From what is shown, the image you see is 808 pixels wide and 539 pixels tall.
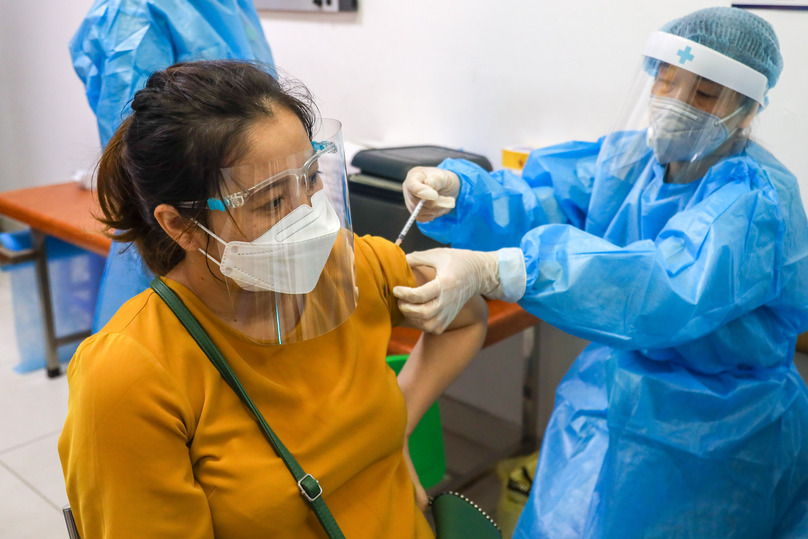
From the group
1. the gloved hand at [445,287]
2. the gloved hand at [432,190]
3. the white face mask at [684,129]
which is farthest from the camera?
the gloved hand at [432,190]

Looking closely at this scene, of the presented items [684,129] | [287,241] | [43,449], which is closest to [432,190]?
[684,129]

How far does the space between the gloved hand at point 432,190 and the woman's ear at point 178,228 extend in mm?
611

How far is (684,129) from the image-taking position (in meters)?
1.33

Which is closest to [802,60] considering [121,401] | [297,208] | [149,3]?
[297,208]

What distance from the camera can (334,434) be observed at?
3.35 feet

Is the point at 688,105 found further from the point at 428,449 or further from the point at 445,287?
the point at 428,449

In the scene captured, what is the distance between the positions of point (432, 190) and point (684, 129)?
493 millimetres

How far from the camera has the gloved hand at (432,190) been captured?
4.92 ft

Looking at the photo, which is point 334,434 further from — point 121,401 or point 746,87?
point 746,87

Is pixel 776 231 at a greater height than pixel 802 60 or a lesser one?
lesser

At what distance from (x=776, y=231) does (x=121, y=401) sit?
108 centimetres

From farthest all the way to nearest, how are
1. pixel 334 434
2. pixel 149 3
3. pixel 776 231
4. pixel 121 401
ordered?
pixel 149 3 → pixel 776 231 → pixel 334 434 → pixel 121 401

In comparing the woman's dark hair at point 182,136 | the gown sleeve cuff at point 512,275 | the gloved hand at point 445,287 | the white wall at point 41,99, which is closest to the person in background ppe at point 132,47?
the woman's dark hair at point 182,136

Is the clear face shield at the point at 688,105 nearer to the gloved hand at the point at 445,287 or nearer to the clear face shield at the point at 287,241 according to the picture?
the gloved hand at the point at 445,287
